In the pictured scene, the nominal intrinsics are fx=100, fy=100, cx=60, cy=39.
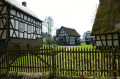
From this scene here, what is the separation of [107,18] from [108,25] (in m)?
1.24

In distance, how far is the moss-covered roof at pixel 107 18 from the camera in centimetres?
1237

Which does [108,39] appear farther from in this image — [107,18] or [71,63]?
[71,63]

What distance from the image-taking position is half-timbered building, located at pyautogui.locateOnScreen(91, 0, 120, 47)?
12.1 meters

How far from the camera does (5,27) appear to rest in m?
11.4

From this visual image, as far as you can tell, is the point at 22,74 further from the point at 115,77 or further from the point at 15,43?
the point at 15,43

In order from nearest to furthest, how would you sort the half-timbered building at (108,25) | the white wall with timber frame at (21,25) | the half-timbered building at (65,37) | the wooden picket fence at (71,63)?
1. the wooden picket fence at (71,63)
2. the half-timbered building at (108,25)
3. the white wall with timber frame at (21,25)
4. the half-timbered building at (65,37)

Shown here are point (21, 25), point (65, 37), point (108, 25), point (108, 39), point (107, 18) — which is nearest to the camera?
point (108, 25)

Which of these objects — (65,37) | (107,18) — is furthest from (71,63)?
(65,37)

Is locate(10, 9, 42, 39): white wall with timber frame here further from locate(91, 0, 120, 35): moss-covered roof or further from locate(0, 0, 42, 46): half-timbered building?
locate(91, 0, 120, 35): moss-covered roof

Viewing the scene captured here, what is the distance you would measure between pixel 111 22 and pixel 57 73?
35.2ft

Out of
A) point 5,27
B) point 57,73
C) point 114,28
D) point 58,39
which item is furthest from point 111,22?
point 58,39

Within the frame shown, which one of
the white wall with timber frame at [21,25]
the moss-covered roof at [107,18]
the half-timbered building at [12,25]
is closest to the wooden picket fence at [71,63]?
the half-timbered building at [12,25]

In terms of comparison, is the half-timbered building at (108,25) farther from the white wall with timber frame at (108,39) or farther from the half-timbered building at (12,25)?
the half-timbered building at (12,25)

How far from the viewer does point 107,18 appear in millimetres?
13312
